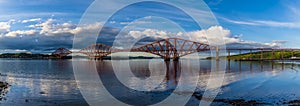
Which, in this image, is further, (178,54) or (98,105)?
(178,54)

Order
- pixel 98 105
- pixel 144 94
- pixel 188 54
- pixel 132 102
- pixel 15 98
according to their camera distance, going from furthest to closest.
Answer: pixel 188 54 < pixel 144 94 < pixel 15 98 < pixel 132 102 < pixel 98 105

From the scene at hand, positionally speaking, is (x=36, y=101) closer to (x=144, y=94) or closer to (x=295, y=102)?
(x=144, y=94)

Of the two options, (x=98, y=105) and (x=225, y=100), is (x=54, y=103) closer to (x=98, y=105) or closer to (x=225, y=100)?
(x=98, y=105)

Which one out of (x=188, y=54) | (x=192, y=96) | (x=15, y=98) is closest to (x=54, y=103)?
(x=15, y=98)

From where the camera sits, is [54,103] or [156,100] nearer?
[54,103]

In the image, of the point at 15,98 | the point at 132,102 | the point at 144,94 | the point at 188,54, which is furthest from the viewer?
the point at 188,54

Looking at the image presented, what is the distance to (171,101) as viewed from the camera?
74.8 feet

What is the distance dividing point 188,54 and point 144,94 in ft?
531

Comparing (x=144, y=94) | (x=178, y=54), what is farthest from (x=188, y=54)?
(x=144, y=94)

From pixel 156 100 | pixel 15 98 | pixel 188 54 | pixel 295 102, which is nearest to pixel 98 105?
pixel 156 100

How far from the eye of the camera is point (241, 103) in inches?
856

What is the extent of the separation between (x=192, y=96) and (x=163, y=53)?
171392 mm

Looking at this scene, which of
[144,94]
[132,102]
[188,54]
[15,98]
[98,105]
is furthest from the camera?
[188,54]

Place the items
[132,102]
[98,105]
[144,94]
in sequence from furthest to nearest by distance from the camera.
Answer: [144,94] < [132,102] < [98,105]
